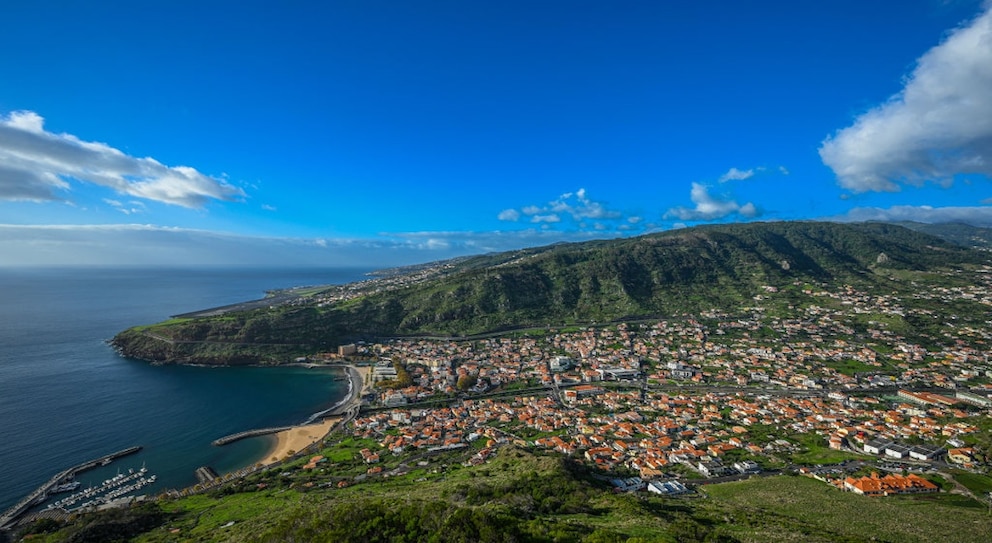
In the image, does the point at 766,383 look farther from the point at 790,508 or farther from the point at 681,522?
the point at 681,522

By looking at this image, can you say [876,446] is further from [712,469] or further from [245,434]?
[245,434]

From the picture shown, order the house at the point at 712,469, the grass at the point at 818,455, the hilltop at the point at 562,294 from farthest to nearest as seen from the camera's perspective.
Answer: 1. the hilltop at the point at 562,294
2. the grass at the point at 818,455
3. the house at the point at 712,469

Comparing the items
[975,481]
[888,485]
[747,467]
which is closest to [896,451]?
[975,481]

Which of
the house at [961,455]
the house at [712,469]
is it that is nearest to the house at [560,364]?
the house at [712,469]

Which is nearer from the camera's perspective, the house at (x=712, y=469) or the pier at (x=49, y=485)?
the pier at (x=49, y=485)

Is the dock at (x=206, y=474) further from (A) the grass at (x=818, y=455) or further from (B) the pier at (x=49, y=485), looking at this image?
(A) the grass at (x=818, y=455)
